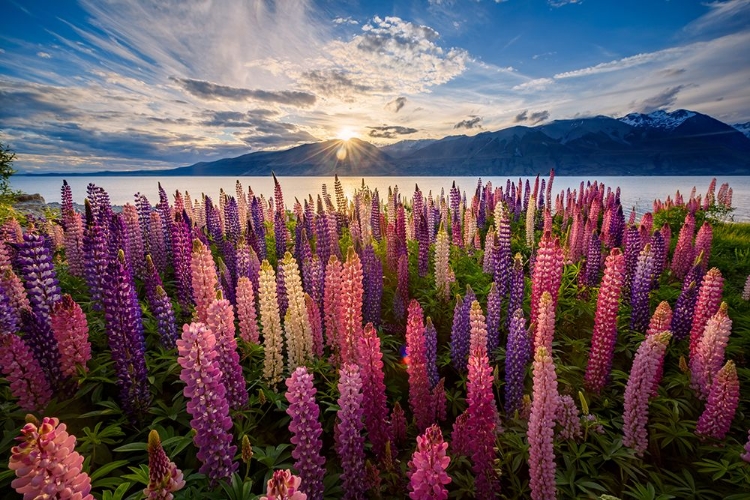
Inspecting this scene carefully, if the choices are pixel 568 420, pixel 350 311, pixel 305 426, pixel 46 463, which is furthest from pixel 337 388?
pixel 568 420

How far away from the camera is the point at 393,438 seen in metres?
4.32

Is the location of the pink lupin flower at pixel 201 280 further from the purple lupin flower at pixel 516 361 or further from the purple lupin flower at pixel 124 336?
the purple lupin flower at pixel 516 361

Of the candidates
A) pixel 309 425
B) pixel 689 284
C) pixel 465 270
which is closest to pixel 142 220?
pixel 309 425

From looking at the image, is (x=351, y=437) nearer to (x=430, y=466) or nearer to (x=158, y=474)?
(x=430, y=466)

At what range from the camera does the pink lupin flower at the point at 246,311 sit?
5.35 m

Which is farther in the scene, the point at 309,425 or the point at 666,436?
the point at 666,436

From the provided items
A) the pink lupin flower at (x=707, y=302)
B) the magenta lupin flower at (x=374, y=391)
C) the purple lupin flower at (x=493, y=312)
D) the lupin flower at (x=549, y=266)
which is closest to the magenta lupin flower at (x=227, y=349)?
the magenta lupin flower at (x=374, y=391)

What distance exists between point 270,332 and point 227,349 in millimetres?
966

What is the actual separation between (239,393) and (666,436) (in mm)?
6325

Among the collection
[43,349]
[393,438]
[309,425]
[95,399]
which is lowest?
[393,438]

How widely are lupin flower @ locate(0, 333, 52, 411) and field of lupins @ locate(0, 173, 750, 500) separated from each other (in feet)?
0.07

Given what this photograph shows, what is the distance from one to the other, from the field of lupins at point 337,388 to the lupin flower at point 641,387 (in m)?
0.03

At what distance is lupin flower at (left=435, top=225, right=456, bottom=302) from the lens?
8.53 m

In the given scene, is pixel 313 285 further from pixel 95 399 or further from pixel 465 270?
pixel 465 270
